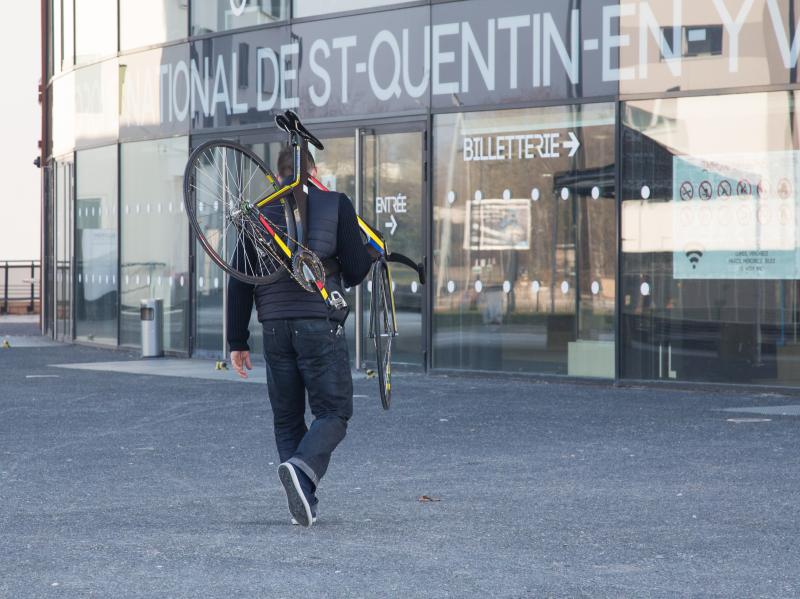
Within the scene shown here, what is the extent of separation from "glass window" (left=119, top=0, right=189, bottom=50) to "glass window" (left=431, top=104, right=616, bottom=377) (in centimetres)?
514

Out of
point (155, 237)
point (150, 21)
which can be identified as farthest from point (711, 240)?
point (150, 21)

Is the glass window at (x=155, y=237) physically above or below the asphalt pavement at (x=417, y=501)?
above

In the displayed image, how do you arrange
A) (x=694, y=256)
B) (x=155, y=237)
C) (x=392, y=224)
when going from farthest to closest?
(x=155, y=237) → (x=392, y=224) → (x=694, y=256)

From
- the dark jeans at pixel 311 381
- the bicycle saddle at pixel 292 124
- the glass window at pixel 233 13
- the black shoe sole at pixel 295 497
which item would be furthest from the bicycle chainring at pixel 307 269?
the glass window at pixel 233 13

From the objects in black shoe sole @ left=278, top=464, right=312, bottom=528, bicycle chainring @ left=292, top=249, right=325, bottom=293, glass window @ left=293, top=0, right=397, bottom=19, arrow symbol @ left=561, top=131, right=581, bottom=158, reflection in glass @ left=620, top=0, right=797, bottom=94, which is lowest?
black shoe sole @ left=278, top=464, right=312, bottom=528

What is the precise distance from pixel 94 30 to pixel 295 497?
16.2 metres

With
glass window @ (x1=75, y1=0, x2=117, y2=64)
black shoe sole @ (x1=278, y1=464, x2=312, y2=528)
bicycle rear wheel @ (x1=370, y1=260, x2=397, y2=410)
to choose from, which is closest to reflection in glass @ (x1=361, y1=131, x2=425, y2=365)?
glass window @ (x1=75, y1=0, x2=117, y2=64)

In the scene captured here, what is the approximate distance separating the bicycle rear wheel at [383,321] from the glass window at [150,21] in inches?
478

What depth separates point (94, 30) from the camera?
21312 mm

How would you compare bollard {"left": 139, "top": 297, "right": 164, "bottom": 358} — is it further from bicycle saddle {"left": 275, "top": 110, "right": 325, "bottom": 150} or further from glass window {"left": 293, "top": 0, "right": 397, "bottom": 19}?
bicycle saddle {"left": 275, "top": 110, "right": 325, "bottom": 150}

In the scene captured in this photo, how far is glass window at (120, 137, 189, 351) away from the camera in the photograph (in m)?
19.2

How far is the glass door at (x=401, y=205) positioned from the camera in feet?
52.8

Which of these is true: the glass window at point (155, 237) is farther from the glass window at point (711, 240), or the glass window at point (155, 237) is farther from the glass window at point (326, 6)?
the glass window at point (711, 240)

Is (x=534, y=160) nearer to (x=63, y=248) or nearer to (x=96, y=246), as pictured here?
(x=96, y=246)
